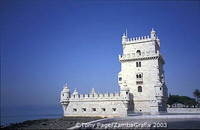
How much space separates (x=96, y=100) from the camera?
34.8 metres

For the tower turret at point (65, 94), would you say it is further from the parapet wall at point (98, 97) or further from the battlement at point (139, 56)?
the battlement at point (139, 56)

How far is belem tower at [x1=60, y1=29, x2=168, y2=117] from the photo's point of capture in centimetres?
3359

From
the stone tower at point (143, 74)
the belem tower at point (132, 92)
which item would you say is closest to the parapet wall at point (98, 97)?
the belem tower at point (132, 92)

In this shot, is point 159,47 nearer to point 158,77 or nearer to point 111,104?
point 158,77

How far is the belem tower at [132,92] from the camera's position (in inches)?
1323

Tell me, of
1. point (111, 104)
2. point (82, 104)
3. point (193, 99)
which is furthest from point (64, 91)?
point (193, 99)

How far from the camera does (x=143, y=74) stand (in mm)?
36625

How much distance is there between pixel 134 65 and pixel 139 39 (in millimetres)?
4344

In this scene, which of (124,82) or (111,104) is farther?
(124,82)

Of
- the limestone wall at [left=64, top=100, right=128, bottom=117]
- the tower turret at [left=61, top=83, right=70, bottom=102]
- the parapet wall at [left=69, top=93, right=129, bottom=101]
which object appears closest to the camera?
the limestone wall at [left=64, top=100, right=128, bottom=117]

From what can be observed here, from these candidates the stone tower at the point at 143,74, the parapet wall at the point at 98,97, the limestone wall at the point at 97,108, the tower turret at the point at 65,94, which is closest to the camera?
the limestone wall at the point at 97,108

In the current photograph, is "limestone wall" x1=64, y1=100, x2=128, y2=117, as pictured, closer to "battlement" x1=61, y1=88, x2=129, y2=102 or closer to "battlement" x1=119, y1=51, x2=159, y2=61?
"battlement" x1=61, y1=88, x2=129, y2=102

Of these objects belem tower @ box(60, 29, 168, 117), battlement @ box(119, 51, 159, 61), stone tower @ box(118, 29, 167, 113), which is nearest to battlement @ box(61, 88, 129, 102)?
belem tower @ box(60, 29, 168, 117)

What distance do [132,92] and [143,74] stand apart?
3.22 m
